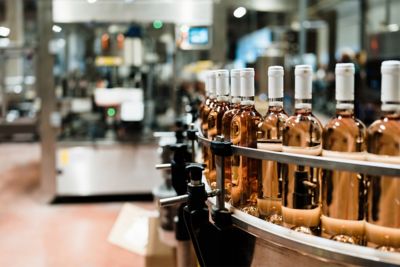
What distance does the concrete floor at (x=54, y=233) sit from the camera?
12.7 ft

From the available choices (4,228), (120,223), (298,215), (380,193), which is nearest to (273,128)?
(298,215)

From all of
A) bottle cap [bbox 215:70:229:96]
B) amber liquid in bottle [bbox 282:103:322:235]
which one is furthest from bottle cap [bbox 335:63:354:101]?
bottle cap [bbox 215:70:229:96]

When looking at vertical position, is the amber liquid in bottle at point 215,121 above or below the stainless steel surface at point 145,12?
below

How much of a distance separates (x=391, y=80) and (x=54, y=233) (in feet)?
13.4

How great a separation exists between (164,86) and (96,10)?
1.12m

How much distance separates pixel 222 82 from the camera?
59.5 inches

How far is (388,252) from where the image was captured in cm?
90

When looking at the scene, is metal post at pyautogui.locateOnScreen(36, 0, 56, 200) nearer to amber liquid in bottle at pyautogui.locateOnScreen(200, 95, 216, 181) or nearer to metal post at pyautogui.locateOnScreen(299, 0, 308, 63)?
metal post at pyautogui.locateOnScreen(299, 0, 308, 63)

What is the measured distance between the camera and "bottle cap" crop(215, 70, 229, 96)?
4.88 feet

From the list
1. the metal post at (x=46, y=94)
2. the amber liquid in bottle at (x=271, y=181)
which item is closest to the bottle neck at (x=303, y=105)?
the amber liquid in bottle at (x=271, y=181)

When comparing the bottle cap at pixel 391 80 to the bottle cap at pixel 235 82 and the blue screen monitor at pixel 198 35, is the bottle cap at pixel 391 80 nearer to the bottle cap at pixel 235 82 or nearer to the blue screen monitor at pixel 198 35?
the bottle cap at pixel 235 82

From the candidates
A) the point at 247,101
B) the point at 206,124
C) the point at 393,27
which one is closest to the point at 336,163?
the point at 247,101

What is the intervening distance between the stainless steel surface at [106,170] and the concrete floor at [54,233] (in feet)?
0.68

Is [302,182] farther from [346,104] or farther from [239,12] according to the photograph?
[239,12]
